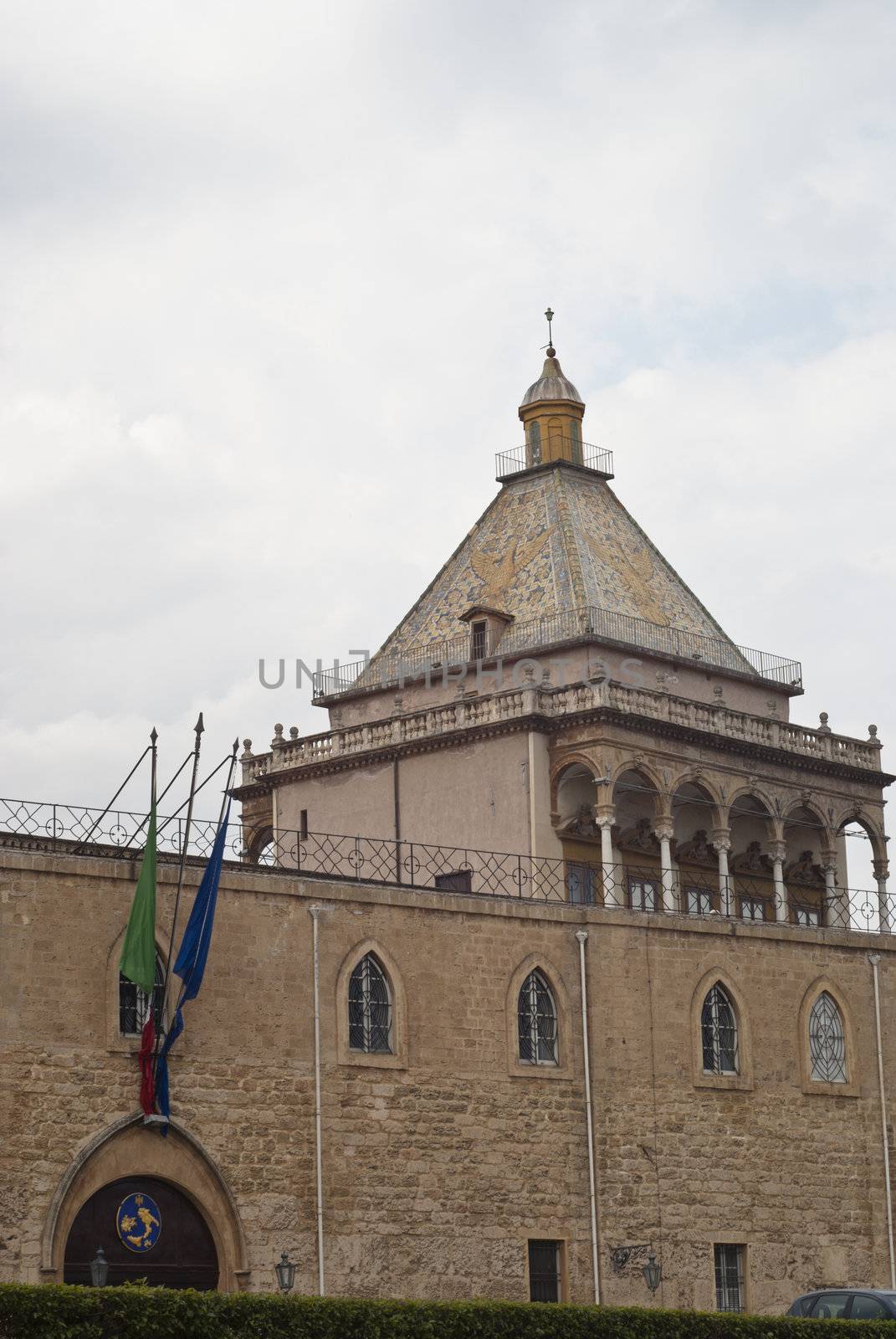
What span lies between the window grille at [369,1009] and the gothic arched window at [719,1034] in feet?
16.8

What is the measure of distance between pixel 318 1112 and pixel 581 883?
19.1 metres

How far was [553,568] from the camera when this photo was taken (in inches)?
2073

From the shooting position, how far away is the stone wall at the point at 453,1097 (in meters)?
26.8

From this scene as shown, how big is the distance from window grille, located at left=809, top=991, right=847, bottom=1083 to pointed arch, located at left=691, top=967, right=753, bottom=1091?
1.31 metres

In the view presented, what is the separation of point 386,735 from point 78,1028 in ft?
75.3

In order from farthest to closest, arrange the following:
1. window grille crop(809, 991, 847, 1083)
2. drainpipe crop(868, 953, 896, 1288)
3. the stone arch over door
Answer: window grille crop(809, 991, 847, 1083) < drainpipe crop(868, 953, 896, 1288) < the stone arch over door

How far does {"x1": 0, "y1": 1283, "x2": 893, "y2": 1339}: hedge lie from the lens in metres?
21.8

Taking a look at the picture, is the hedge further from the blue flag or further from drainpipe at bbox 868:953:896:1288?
drainpipe at bbox 868:953:896:1288

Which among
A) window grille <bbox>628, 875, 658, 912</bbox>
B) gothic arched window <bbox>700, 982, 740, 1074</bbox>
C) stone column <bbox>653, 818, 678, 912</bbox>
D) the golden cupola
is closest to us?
gothic arched window <bbox>700, 982, 740, 1074</bbox>

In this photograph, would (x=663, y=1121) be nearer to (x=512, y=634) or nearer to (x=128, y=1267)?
(x=128, y=1267)

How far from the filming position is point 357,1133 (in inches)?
1135

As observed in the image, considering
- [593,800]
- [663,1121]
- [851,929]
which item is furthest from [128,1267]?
[593,800]

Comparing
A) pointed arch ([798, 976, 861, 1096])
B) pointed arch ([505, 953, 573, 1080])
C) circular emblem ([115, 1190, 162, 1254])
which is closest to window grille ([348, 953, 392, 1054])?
pointed arch ([505, 953, 573, 1080])

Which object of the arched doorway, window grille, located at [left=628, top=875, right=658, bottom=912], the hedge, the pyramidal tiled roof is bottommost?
the hedge
